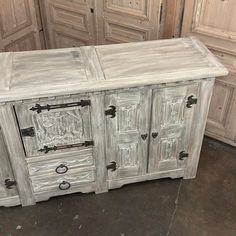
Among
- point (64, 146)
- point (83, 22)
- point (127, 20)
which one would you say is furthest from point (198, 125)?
point (83, 22)

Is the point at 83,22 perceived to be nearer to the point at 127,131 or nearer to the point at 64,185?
the point at 127,131

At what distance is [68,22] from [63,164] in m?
1.34

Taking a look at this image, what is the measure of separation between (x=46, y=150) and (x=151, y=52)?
33.2 inches

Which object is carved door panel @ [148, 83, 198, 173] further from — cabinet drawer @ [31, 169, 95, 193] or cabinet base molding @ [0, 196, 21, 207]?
cabinet base molding @ [0, 196, 21, 207]

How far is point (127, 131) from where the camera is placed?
1.89 meters

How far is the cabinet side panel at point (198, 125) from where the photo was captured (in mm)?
1820

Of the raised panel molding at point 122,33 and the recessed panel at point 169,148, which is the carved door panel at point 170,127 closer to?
the recessed panel at point 169,148

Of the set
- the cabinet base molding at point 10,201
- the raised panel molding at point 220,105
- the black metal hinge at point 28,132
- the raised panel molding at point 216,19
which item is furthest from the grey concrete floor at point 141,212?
the raised panel molding at point 216,19

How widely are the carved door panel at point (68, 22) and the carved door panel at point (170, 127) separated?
1.09m

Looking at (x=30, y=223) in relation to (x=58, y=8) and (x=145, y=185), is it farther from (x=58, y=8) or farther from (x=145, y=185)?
(x=58, y=8)

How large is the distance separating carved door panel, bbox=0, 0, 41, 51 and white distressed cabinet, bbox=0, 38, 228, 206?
29.6 inches

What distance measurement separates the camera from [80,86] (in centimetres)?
162

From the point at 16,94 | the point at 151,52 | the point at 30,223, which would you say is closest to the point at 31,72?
the point at 16,94

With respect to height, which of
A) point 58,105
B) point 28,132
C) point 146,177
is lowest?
point 146,177
